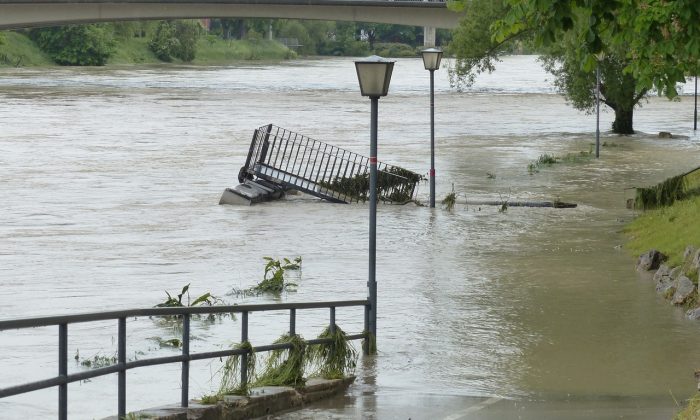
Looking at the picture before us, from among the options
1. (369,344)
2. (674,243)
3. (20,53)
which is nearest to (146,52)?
(20,53)

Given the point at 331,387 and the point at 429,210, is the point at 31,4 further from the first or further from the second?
the point at 331,387

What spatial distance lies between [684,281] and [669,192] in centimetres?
888

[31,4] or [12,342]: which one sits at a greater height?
[31,4]

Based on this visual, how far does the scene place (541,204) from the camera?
29922 millimetres

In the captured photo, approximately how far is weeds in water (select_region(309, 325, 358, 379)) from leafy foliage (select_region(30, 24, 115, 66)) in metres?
105

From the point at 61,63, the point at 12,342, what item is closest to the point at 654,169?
the point at 12,342

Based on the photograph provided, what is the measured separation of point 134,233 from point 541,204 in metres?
9.79

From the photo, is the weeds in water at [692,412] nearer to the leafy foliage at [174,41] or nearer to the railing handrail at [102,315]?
the railing handrail at [102,315]

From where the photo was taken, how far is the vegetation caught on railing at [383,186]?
30.6 m

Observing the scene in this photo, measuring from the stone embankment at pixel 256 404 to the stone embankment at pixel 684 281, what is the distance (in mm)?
6769

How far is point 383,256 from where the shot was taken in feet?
74.9

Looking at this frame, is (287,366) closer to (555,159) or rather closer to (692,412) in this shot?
(692,412)

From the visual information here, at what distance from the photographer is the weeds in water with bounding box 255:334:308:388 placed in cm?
1043

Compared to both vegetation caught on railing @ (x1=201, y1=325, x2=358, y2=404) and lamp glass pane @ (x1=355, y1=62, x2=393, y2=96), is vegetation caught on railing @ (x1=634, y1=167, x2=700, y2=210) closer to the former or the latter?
lamp glass pane @ (x1=355, y1=62, x2=393, y2=96)
